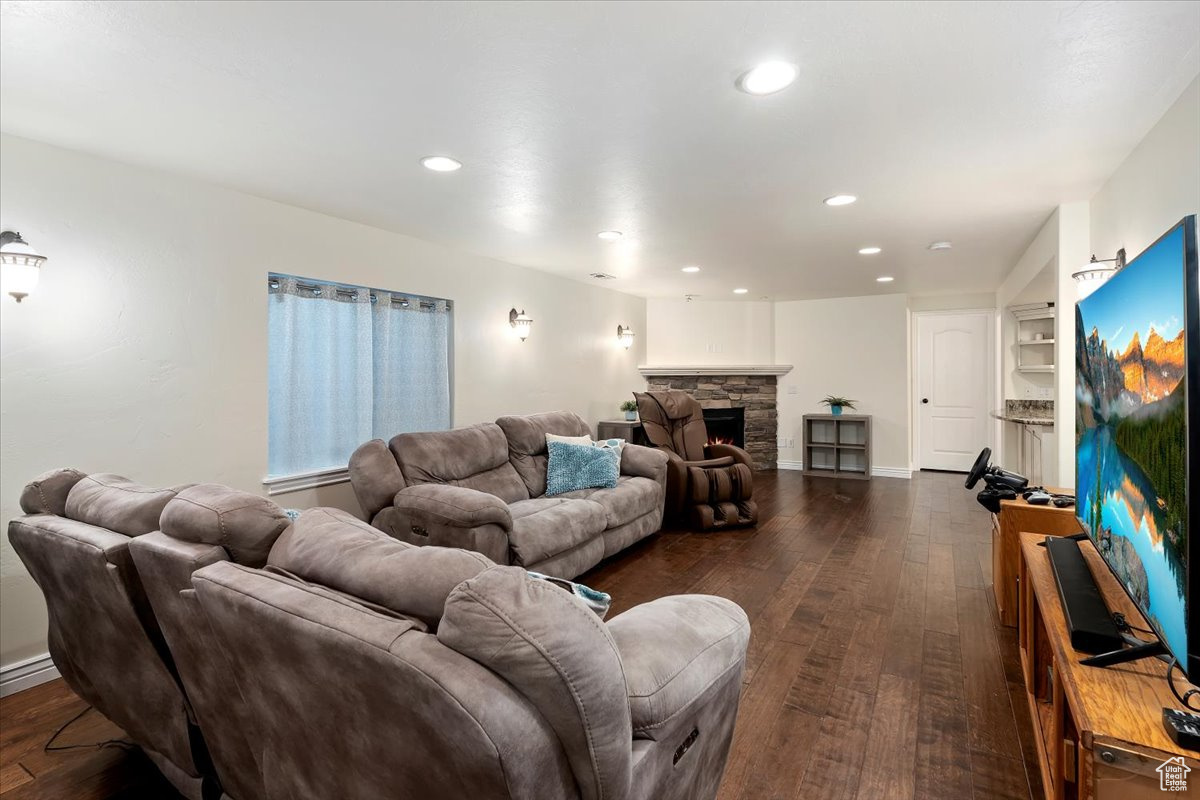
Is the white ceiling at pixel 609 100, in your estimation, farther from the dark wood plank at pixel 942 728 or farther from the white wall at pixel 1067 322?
the dark wood plank at pixel 942 728

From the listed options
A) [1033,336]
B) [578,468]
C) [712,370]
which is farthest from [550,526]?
[1033,336]

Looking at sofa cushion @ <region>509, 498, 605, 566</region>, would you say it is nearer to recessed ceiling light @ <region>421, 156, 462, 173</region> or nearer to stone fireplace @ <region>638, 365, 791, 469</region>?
recessed ceiling light @ <region>421, 156, 462, 173</region>

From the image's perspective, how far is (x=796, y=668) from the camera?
99.4 inches

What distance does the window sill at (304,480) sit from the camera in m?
3.38

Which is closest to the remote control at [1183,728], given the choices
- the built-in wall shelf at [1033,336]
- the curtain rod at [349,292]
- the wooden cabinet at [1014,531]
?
the wooden cabinet at [1014,531]

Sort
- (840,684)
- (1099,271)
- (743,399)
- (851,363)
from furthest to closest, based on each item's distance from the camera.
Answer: (743,399)
(851,363)
(1099,271)
(840,684)

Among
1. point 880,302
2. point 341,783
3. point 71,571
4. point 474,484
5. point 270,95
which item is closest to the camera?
point 341,783

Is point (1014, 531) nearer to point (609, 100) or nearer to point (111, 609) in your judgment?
point (609, 100)

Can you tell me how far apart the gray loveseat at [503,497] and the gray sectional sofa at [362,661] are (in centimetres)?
155

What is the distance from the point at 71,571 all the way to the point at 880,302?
25.0 feet

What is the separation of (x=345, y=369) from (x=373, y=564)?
120 inches

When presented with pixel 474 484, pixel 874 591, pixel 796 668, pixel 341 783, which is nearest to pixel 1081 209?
pixel 874 591

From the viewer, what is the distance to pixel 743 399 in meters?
7.72

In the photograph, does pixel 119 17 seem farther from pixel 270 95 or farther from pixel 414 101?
pixel 414 101
